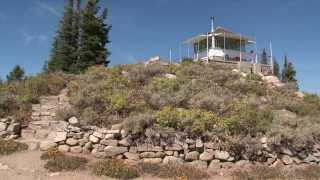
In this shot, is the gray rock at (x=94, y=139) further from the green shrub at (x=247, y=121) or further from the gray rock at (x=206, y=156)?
the green shrub at (x=247, y=121)

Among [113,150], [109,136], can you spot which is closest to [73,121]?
[109,136]

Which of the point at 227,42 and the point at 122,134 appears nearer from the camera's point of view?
the point at 122,134

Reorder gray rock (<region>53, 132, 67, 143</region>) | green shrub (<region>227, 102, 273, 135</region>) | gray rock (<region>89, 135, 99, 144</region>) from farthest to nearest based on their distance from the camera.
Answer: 1. green shrub (<region>227, 102, 273, 135</region>)
2. gray rock (<region>53, 132, 67, 143</region>)
3. gray rock (<region>89, 135, 99, 144</region>)

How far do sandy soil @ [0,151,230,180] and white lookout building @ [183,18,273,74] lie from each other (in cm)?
2064

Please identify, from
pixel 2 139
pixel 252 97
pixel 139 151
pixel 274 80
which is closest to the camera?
pixel 139 151

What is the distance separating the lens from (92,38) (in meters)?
31.8

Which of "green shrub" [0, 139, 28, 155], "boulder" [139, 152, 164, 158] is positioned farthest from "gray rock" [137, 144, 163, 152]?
"green shrub" [0, 139, 28, 155]

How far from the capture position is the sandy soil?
41.9ft

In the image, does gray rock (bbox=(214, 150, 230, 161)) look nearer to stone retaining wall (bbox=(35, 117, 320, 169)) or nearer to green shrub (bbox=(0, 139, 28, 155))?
stone retaining wall (bbox=(35, 117, 320, 169))

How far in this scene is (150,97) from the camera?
1833 centimetres

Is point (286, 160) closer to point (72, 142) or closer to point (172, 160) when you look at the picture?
point (172, 160)

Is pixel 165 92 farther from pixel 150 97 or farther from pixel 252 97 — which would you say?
pixel 252 97

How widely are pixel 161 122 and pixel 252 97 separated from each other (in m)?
7.04

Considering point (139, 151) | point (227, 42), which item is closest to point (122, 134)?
point (139, 151)
